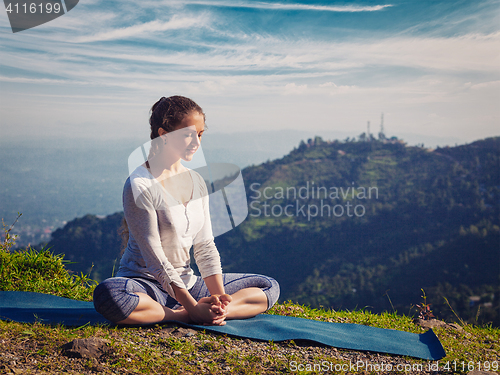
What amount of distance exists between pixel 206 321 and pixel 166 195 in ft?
2.97

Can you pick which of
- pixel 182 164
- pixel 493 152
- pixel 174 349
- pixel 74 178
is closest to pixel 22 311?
pixel 174 349

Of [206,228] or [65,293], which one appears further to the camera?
[65,293]

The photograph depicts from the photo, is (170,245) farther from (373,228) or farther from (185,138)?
(373,228)

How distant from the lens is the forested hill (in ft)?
122

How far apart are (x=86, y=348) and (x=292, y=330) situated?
136 cm

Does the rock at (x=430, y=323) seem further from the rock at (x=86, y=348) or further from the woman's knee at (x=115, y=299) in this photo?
the rock at (x=86, y=348)

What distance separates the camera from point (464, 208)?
49.1 meters

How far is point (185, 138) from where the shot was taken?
2.63 m

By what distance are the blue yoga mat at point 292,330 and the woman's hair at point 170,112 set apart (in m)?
1.39

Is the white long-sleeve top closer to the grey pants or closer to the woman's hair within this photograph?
the grey pants

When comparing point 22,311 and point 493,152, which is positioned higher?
point 22,311

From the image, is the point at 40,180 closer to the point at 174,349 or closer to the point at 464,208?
the point at 174,349

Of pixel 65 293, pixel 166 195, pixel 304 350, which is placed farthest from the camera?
pixel 65 293

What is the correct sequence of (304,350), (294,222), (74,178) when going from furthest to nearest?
(294,222) → (74,178) → (304,350)
